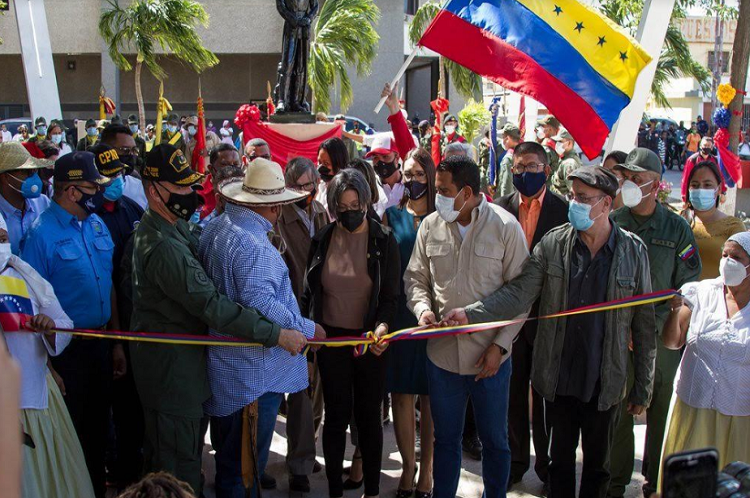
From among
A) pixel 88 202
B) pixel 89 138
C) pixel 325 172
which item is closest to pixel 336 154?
pixel 325 172

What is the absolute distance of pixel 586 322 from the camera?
13.6ft

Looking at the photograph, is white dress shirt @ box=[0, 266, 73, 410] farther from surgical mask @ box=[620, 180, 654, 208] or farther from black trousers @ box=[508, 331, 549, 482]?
surgical mask @ box=[620, 180, 654, 208]

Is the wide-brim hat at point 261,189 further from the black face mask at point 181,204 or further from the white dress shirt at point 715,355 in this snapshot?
the white dress shirt at point 715,355

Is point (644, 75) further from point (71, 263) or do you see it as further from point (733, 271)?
point (71, 263)

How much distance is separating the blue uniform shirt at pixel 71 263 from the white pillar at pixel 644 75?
161 inches

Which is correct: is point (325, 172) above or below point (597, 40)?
below

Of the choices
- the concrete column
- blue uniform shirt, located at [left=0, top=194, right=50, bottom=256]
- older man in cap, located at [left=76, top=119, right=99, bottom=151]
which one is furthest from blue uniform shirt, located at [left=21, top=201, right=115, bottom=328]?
the concrete column

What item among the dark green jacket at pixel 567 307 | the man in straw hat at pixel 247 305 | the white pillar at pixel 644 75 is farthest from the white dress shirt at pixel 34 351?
the white pillar at pixel 644 75

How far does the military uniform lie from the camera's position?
383 centimetres

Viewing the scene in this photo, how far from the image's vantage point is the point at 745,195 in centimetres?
1564

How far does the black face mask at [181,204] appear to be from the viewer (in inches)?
157

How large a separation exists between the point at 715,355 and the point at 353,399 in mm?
2036

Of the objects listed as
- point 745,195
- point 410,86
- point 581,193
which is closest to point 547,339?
point 581,193

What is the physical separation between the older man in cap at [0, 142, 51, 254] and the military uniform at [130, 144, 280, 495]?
143cm
